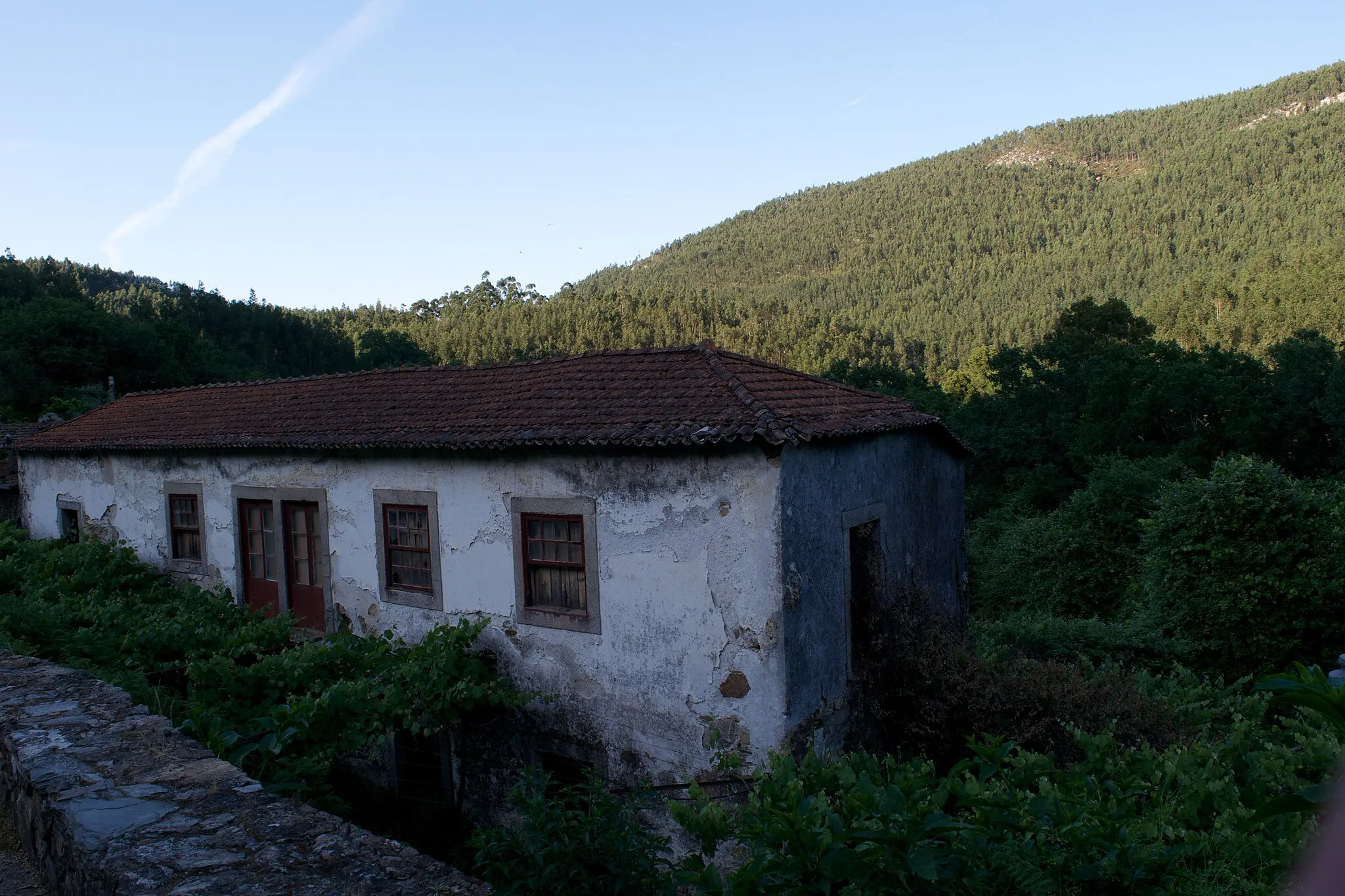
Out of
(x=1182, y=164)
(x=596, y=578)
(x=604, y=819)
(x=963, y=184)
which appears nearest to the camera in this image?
(x=604, y=819)

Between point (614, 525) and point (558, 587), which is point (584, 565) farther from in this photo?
point (614, 525)

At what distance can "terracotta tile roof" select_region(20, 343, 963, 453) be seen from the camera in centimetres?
829

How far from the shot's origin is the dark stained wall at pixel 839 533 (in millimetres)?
8086

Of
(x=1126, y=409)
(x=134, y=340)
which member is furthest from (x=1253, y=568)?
(x=134, y=340)

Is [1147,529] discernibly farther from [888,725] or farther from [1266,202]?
[1266,202]

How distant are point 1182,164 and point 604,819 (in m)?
94.9

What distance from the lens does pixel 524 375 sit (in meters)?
11.0

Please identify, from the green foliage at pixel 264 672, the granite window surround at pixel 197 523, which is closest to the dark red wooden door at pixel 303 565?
the green foliage at pixel 264 672

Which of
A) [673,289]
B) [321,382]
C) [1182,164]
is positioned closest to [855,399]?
[321,382]

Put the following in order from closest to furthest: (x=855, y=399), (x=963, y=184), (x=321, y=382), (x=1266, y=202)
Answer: (x=855, y=399) < (x=321, y=382) < (x=1266, y=202) < (x=963, y=184)

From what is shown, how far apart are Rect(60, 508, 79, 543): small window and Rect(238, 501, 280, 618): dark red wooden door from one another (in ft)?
17.1

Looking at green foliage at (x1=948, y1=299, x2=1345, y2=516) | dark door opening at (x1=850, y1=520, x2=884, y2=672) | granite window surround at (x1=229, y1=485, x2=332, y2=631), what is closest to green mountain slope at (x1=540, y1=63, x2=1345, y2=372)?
green foliage at (x1=948, y1=299, x2=1345, y2=516)

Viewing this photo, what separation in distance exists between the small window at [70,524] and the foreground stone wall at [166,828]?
13217mm

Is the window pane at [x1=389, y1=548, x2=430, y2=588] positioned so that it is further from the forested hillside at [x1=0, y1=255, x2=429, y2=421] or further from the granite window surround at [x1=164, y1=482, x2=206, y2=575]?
the forested hillside at [x1=0, y1=255, x2=429, y2=421]
